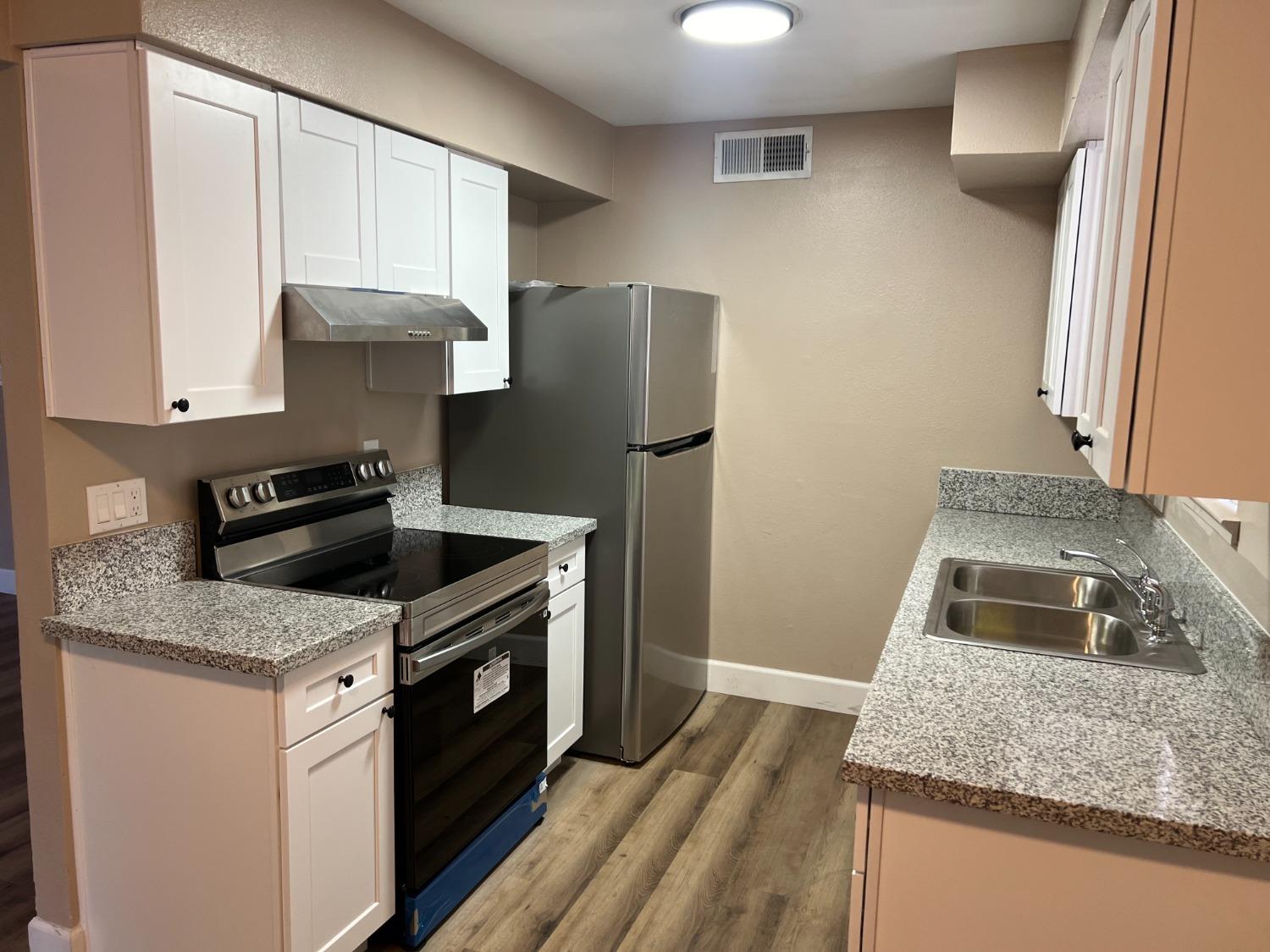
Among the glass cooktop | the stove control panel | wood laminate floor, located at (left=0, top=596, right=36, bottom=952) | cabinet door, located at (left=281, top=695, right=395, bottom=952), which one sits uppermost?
the stove control panel

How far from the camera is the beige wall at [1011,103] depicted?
107 inches

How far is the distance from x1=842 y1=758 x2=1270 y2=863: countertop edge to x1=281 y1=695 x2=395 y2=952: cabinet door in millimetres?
1169

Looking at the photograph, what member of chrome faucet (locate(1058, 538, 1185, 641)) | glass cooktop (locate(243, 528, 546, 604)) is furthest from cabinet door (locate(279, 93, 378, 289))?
chrome faucet (locate(1058, 538, 1185, 641))

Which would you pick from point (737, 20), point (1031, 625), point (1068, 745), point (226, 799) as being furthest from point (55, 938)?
point (737, 20)

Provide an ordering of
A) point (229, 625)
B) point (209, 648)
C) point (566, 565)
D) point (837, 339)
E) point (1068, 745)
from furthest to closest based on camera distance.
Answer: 1. point (837, 339)
2. point (566, 565)
3. point (229, 625)
4. point (209, 648)
5. point (1068, 745)

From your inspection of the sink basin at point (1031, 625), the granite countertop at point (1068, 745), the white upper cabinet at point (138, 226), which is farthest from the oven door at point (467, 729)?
the sink basin at point (1031, 625)

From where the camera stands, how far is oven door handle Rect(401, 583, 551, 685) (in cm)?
227

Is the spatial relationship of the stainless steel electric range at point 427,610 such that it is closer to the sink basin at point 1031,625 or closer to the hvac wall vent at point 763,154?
the sink basin at point 1031,625

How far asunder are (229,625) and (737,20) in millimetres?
2007

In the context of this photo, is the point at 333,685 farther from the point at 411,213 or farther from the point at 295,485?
the point at 411,213

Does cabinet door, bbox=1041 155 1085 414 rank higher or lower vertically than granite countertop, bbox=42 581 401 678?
higher

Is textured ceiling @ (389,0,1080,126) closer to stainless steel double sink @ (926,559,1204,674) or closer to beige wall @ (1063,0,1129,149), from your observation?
beige wall @ (1063,0,1129,149)

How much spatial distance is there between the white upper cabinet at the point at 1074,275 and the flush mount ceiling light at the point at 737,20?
893 millimetres

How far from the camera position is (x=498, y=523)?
10.4ft
